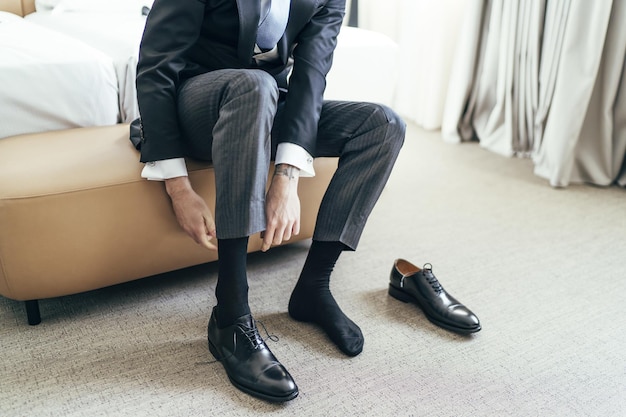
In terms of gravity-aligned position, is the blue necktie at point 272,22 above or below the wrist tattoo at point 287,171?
above

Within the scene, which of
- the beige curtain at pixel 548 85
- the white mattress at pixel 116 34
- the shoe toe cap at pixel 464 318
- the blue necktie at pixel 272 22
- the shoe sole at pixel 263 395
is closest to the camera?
the shoe sole at pixel 263 395

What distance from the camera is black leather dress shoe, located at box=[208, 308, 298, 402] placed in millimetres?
1076

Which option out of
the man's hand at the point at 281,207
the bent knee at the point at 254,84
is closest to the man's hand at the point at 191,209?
the man's hand at the point at 281,207

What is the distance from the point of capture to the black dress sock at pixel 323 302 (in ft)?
4.06

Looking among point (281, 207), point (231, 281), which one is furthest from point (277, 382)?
point (281, 207)

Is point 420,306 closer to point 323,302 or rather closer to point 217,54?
point 323,302

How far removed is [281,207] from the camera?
1.16m

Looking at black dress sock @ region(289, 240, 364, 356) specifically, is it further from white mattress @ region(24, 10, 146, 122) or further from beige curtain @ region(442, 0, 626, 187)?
beige curtain @ region(442, 0, 626, 187)

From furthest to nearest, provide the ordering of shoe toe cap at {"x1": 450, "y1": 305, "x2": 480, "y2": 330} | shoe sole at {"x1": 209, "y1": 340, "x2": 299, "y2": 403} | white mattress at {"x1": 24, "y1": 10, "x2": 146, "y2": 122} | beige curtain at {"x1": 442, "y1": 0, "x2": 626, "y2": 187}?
beige curtain at {"x1": 442, "y1": 0, "x2": 626, "y2": 187}, white mattress at {"x1": 24, "y1": 10, "x2": 146, "y2": 122}, shoe toe cap at {"x1": 450, "y1": 305, "x2": 480, "y2": 330}, shoe sole at {"x1": 209, "y1": 340, "x2": 299, "y2": 403}

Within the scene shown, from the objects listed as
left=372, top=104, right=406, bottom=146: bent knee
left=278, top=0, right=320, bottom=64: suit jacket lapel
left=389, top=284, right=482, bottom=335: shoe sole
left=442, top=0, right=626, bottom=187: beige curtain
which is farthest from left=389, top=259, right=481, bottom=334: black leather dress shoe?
left=442, top=0, right=626, bottom=187: beige curtain

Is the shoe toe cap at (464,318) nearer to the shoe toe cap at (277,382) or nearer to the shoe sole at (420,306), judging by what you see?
the shoe sole at (420,306)

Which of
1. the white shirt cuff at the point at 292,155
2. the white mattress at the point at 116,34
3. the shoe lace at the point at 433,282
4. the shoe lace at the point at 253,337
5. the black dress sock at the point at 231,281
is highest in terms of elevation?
the white mattress at the point at 116,34

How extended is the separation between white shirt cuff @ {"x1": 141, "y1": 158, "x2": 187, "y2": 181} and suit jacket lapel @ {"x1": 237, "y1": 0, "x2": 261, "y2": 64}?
0.87ft

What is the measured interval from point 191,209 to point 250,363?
0.33 meters
